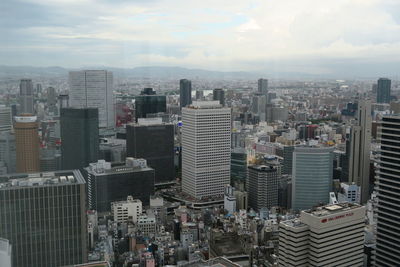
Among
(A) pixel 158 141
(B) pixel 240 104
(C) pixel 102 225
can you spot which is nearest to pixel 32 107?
(C) pixel 102 225

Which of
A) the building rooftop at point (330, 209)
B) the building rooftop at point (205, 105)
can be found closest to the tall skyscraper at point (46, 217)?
the building rooftop at point (330, 209)

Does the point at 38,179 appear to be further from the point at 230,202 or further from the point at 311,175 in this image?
the point at 311,175

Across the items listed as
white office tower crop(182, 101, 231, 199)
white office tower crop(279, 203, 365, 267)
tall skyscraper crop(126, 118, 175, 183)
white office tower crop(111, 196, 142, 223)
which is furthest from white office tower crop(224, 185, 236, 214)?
white office tower crop(279, 203, 365, 267)

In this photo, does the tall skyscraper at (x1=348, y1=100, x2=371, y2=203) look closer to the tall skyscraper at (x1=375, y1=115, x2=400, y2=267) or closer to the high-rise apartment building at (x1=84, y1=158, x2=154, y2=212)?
the tall skyscraper at (x1=375, y1=115, x2=400, y2=267)

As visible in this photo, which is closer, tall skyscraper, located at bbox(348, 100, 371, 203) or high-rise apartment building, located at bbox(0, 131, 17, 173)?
high-rise apartment building, located at bbox(0, 131, 17, 173)

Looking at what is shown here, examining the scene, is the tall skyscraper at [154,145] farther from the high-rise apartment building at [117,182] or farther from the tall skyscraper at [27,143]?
the tall skyscraper at [27,143]

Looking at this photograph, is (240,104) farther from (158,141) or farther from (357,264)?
(357,264)
